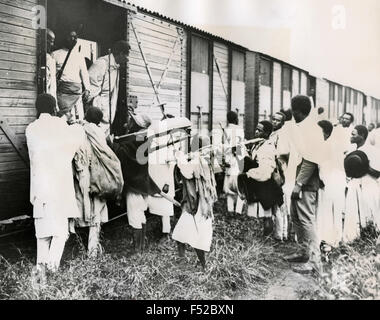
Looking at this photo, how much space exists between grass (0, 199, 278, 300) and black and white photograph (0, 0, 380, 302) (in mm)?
12

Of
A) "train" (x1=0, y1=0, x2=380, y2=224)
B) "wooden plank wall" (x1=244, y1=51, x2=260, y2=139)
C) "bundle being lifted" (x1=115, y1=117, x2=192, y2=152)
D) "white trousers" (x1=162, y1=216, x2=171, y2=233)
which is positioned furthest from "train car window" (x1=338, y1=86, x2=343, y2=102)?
"white trousers" (x1=162, y1=216, x2=171, y2=233)

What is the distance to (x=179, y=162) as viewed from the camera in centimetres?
355

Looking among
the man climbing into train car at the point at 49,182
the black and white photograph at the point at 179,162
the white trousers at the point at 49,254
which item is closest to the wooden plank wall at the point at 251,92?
the black and white photograph at the point at 179,162

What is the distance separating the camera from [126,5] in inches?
142

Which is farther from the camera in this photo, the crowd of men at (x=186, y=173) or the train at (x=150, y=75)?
the crowd of men at (x=186, y=173)

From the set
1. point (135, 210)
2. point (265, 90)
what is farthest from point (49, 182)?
point (265, 90)

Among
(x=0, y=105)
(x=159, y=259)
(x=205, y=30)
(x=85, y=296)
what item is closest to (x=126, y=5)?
(x=205, y=30)

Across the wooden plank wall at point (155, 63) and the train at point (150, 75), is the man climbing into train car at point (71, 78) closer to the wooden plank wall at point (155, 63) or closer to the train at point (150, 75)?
the train at point (150, 75)

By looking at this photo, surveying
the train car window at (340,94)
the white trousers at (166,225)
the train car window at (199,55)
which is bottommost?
the white trousers at (166,225)

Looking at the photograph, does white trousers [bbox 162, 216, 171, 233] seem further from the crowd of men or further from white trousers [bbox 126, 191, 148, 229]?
white trousers [bbox 126, 191, 148, 229]

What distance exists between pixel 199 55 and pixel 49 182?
1.91m

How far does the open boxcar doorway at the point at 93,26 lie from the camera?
3.39 m

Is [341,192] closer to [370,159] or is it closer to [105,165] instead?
[370,159]

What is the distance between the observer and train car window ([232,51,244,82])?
4051mm
